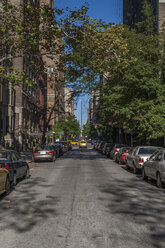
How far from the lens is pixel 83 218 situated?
7.08 metres

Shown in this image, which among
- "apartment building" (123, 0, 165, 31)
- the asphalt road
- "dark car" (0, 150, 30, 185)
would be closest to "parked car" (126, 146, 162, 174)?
the asphalt road

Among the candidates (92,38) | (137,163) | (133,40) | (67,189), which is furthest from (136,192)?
(133,40)

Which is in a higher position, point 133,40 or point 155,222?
point 133,40

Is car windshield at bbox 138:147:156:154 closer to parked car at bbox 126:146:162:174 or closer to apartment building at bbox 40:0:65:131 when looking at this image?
parked car at bbox 126:146:162:174

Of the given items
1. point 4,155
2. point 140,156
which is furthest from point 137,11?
point 4,155

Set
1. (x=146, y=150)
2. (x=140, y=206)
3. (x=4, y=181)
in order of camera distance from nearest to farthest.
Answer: (x=140, y=206), (x=4, y=181), (x=146, y=150)

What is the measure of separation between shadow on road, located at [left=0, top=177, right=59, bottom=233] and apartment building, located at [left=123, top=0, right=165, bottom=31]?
28.9 meters

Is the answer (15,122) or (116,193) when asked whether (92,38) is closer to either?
(116,193)

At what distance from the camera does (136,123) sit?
24.8 meters

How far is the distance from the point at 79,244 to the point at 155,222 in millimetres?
2269

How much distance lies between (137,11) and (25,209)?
50507mm

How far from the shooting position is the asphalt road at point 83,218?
5.39m

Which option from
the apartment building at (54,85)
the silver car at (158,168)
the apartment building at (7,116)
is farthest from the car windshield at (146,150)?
the apartment building at (7,116)

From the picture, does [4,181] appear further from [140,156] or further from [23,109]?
[23,109]
